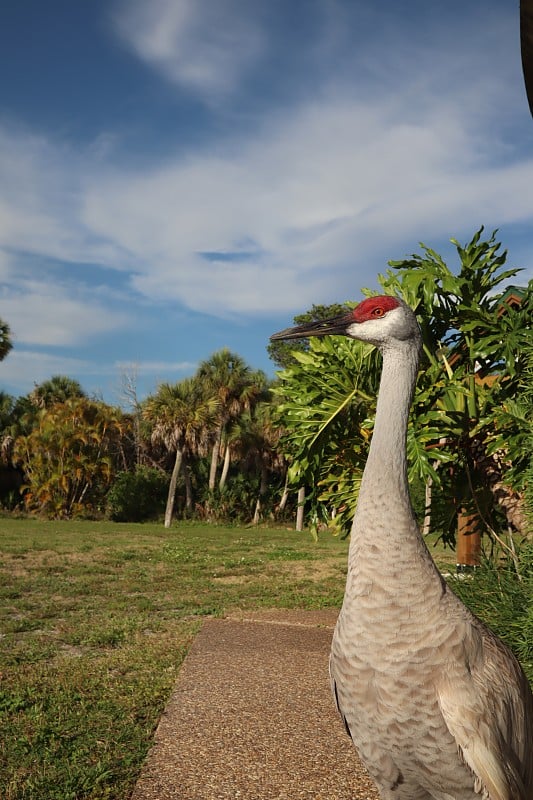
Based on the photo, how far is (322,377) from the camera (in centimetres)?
787

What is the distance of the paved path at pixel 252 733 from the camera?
4035mm

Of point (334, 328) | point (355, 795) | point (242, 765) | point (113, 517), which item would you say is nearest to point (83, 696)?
point (242, 765)

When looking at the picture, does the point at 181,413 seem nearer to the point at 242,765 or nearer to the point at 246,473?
the point at 246,473

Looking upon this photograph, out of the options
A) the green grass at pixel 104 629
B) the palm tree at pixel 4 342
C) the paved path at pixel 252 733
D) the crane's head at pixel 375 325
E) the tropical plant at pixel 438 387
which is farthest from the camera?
the palm tree at pixel 4 342

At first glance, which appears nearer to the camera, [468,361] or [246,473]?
[468,361]

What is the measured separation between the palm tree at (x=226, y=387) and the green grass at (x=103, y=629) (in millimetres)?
11958

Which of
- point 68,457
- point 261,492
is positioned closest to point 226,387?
point 261,492

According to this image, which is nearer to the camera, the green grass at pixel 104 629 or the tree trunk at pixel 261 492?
the green grass at pixel 104 629

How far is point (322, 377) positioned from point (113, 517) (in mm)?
24155

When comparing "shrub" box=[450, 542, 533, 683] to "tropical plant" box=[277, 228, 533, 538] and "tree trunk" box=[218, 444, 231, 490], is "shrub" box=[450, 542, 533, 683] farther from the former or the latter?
"tree trunk" box=[218, 444, 231, 490]

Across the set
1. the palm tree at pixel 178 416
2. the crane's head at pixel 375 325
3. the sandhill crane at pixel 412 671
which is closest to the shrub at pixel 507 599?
the sandhill crane at pixel 412 671

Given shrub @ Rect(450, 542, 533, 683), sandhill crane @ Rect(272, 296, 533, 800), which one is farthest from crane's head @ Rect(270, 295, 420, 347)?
shrub @ Rect(450, 542, 533, 683)

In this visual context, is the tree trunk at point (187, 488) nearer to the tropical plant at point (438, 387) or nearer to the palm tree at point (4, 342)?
the palm tree at point (4, 342)

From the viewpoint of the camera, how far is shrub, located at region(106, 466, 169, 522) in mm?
30312
